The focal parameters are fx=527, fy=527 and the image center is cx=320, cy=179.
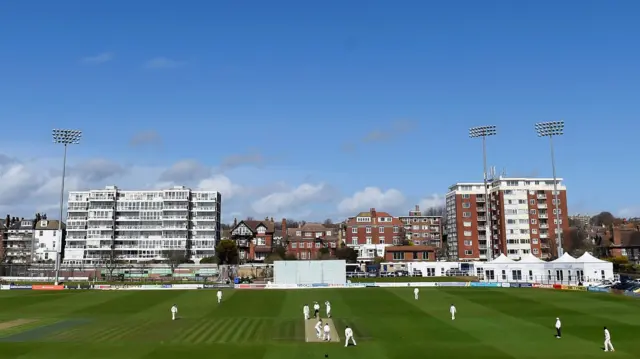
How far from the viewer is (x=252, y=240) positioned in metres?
166

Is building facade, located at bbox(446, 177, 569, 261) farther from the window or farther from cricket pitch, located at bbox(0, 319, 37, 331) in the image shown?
cricket pitch, located at bbox(0, 319, 37, 331)

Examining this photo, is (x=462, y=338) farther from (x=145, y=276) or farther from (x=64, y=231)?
(x=64, y=231)

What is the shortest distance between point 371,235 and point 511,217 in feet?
136

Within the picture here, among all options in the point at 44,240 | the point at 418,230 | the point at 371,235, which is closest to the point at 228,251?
the point at 371,235

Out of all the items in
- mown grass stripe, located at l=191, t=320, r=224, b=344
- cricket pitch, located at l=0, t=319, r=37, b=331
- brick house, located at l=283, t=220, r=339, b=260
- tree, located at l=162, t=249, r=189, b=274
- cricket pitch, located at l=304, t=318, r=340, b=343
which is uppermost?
brick house, located at l=283, t=220, r=339, b=260

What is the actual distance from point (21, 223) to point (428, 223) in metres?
142

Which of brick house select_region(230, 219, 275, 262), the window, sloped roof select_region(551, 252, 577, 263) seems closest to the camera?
sloped roof select_region(551, 252, 577, 263)

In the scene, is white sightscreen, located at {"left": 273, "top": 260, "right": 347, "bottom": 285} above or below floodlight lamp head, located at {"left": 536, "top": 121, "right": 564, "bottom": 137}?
below

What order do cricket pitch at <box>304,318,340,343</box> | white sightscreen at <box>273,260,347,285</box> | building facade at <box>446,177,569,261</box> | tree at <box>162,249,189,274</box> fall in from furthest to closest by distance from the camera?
tree at <box>162,249,189,274</box> → building facade at <box>446,177,569,261</box> → white sightscreen at <box>273,260,347,285</box> → cricket pitch at <box>304,318,340,343</box>

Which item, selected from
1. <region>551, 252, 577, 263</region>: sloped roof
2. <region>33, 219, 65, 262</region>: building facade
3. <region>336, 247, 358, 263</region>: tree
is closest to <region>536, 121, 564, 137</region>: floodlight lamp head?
<region>551, 252, 577, 263</region>: sloped roof

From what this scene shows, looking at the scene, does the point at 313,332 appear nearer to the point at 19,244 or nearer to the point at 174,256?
the point at 174,256

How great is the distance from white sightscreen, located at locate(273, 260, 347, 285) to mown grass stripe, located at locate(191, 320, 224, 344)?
39701 millimetres

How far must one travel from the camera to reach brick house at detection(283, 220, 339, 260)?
6412 inches

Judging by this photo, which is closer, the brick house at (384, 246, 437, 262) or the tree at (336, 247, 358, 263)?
the brick house at (384, 246, 437, 262)
